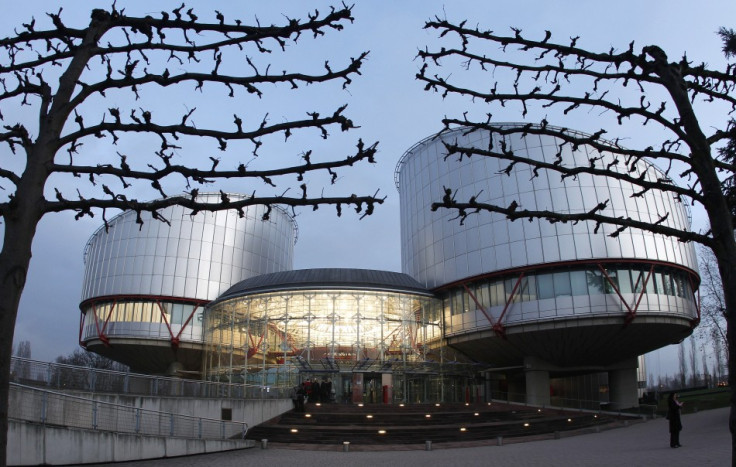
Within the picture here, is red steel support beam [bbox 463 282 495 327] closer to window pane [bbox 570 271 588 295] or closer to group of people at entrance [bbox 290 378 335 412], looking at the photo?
window pane [bbox 570 271 588 295]

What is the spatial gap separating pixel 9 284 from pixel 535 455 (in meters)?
17.7

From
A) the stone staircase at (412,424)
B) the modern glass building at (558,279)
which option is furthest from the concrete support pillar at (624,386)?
the stone staircase at (412,424)

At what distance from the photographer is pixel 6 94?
6.29 m

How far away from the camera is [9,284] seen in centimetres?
441

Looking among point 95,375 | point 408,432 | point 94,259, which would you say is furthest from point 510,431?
point 94,259

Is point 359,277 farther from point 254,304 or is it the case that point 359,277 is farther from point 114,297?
point 114,297

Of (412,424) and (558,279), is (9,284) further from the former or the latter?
(558,279)

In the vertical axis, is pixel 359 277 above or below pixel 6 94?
above

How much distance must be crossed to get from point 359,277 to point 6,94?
41970 mm

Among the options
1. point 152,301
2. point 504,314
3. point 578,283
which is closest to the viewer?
point 578,283

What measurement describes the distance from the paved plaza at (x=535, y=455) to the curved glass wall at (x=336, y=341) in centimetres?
1875

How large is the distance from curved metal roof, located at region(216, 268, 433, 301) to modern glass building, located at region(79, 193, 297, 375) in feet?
33.0

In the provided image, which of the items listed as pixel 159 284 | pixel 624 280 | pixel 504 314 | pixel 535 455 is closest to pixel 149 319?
pixel 159 284

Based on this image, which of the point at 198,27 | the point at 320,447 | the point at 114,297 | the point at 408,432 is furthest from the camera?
the point at 114,297
